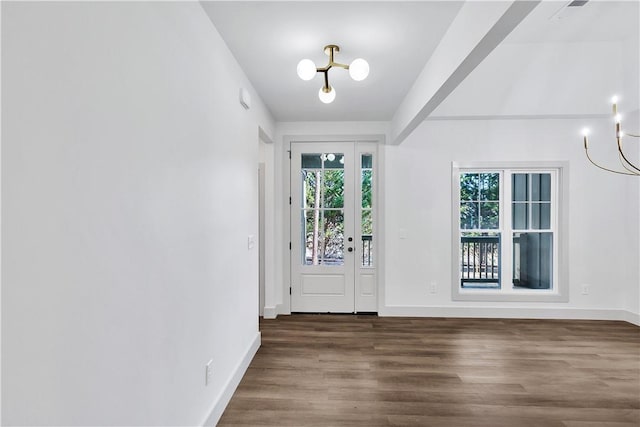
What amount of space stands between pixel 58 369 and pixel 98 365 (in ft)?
0.57

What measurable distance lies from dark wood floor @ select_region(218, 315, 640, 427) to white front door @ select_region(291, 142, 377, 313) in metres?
0.52

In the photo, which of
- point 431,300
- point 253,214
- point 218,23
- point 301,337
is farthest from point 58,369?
point 431,300

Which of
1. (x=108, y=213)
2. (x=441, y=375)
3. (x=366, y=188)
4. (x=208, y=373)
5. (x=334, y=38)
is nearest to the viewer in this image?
(x=108, y=213)

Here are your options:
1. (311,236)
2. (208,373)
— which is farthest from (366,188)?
(208,373)

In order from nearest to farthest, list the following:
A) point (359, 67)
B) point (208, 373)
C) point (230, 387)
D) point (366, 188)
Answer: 1. point (208, 373)
2. point (359, 67)
3. point (230, 387)
4. point (366, 188)

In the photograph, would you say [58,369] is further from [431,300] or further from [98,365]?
[431,300]

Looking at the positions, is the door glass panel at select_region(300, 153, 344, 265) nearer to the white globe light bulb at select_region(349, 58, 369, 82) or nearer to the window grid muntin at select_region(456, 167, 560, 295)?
the window grid muntin at select_region(456, 167, 560, 295)

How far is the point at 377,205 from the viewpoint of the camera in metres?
4.47

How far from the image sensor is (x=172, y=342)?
1.57 m

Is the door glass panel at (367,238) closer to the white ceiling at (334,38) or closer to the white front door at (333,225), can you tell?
the white front door at (333,225)

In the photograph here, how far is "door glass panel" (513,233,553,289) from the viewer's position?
175 inches

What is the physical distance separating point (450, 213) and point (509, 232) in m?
0.80

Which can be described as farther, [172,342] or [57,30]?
[172,342]

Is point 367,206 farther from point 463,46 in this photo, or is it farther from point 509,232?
point 463,46
